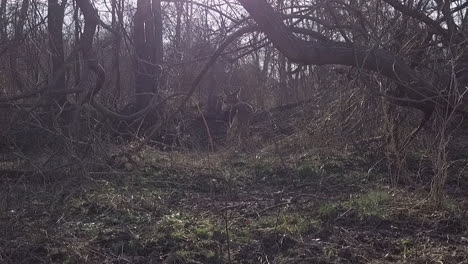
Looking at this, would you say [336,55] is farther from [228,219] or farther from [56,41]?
[56,41]

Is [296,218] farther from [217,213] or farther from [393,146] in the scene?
[393,146]

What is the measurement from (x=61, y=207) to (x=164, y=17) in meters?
8.29

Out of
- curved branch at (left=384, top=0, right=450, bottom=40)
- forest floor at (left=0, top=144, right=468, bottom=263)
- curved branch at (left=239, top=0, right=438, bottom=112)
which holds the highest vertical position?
curved branch at (left=384, top=0, right=450, bottom=40)

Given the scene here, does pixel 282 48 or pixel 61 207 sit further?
pixel 282 48

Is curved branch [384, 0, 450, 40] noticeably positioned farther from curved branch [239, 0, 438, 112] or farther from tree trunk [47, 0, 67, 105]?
tree trunk [47, 0, 67, 105]

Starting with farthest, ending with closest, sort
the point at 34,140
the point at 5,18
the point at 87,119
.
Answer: the point at 5,18 < the point at 34,140 < the point at 87,119

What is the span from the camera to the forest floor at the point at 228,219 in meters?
5.07

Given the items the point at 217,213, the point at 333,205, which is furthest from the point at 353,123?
the point at 217,213

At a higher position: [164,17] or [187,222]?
[164,17]

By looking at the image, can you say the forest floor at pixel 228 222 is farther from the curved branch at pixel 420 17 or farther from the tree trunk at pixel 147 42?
the tree trunk at pixel 147 42

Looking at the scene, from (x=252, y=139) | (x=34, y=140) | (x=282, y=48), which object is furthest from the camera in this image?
(x=252, y=139)

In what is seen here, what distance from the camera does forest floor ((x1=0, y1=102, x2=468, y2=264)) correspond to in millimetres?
5074

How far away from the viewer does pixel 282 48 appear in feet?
23.9

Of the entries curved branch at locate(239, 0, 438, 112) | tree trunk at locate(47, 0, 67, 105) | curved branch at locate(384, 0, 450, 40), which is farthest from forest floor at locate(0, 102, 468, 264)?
curved branch at locate(384, 0, 450, 40)
